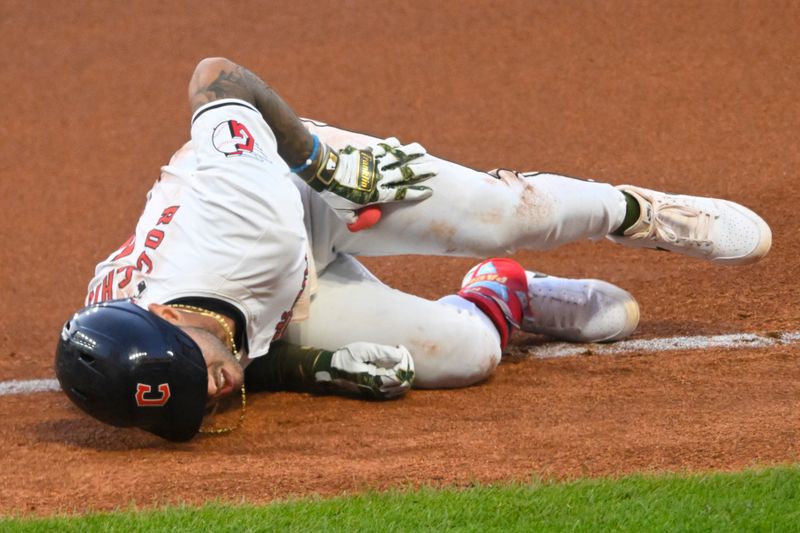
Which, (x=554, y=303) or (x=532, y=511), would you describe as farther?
(x=554, y=303)

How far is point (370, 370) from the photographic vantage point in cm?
395

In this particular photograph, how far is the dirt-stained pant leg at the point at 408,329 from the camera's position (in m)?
4.08

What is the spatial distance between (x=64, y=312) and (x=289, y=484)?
251 centimetres

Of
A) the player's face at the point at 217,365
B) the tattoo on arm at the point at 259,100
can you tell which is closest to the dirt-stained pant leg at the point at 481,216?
the tattoo on arm at the point at 259,100

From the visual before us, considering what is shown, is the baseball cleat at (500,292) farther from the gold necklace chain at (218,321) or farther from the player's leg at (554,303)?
the gold necklace chain at (218,321)

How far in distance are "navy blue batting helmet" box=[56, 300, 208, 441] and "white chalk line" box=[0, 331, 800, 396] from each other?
1.14 metres

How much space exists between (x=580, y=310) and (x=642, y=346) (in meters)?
0.26

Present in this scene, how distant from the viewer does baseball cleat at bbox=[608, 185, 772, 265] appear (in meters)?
4.30

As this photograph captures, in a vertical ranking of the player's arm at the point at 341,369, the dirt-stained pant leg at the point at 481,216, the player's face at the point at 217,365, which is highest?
the dirt-stained pant leg at the point at 481,216

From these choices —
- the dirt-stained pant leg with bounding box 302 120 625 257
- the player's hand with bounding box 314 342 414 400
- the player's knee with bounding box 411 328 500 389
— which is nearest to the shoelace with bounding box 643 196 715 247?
the dirt-stained pant leg with bounding box 302 120 625 257

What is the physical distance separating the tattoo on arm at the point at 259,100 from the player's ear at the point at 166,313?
2.14 feet

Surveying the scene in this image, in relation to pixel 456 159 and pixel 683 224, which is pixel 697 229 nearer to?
pixel 683 224

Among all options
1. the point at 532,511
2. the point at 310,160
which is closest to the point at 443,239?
the point at 310,160

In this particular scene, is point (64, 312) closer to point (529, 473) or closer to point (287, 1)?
point (529, 473)
